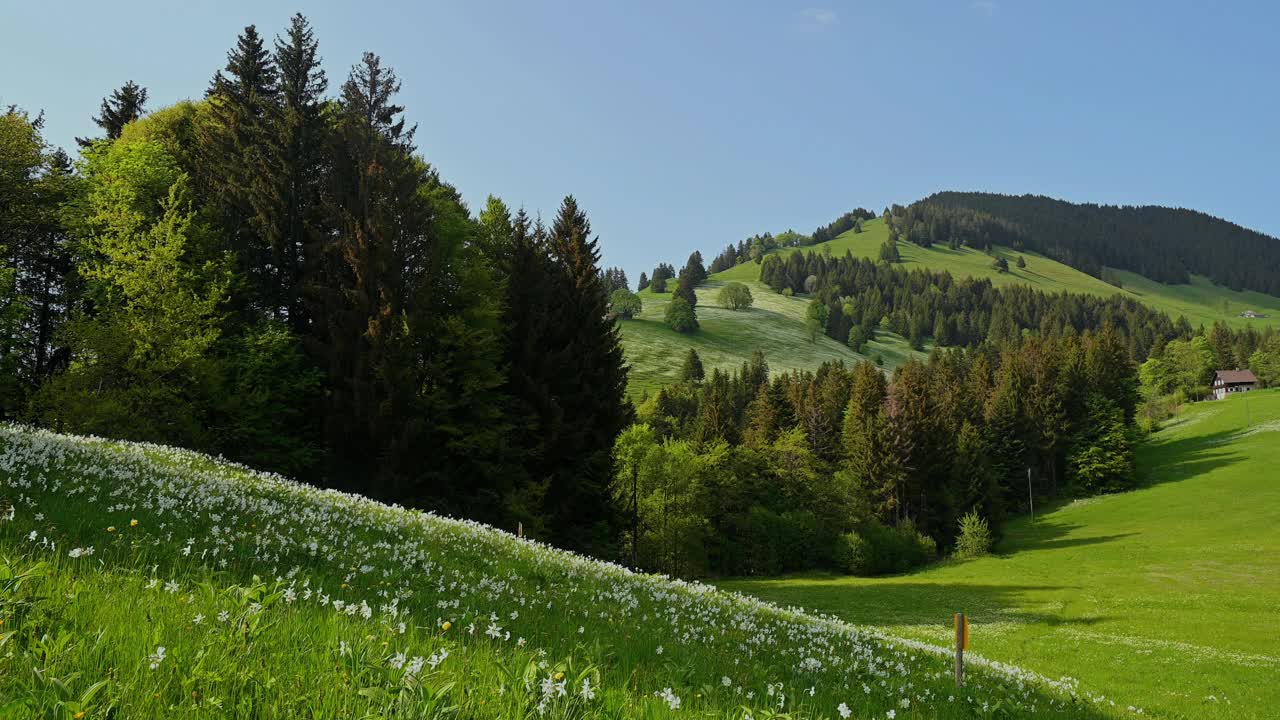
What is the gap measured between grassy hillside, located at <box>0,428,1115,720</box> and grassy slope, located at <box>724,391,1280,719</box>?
18.3m

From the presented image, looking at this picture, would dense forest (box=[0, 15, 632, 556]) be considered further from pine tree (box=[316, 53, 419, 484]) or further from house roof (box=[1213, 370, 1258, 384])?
house roof (box=[1213, 370, 1258, 384])

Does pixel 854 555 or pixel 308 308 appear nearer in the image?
pixel 308 308

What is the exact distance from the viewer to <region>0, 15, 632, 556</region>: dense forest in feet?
101

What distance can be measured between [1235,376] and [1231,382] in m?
2.26

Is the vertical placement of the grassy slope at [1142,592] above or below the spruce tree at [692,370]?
below

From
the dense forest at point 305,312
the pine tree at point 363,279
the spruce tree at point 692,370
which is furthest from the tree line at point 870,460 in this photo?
the spruce tree at point 692,370

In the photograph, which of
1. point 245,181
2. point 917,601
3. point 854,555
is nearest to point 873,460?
point 854,555

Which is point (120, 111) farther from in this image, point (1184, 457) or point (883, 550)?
point (1184, 457)

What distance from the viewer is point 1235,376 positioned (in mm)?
185875

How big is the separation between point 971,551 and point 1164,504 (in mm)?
38037

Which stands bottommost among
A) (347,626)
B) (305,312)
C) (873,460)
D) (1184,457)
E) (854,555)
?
(854,555)

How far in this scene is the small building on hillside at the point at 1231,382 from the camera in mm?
183875

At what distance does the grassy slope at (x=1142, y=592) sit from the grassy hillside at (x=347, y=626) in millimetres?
18318

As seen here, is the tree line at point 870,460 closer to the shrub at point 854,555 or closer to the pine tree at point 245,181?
the shrub at point 854,555
